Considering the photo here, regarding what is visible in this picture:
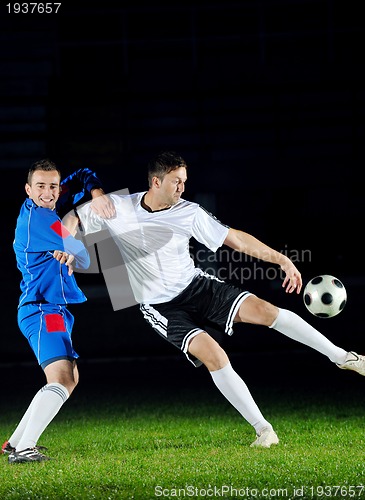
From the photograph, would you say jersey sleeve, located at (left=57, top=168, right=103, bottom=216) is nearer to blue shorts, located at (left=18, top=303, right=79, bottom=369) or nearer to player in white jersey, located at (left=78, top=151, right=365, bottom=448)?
player in white jersey, located at (left=78, top=151, right=365, bottom=448)

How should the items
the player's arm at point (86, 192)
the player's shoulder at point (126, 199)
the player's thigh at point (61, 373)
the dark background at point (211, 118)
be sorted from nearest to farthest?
the player's thigh at point (61, 373), the player's arm at point (86, 192), the player's shoulder at point (126, 199), the dark background at point (211, 118)

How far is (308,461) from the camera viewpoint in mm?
4836

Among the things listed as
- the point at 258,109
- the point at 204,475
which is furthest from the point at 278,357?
the point at 204,475

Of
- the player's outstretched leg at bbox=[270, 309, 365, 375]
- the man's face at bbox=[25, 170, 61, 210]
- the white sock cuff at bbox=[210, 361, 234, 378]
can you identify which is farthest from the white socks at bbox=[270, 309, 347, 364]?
the man's face at bbox=[25, 170, 61, 210]

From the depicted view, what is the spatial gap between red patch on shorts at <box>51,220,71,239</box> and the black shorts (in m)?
0.73

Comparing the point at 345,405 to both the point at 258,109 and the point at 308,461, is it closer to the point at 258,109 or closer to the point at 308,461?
the point at 308,461

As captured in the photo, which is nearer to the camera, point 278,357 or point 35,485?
point 35,485

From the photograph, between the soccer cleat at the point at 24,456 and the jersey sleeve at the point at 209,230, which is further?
the jersey sleeve at the point at 209,230

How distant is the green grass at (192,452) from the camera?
14.1 feet

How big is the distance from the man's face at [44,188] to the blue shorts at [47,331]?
641 mm

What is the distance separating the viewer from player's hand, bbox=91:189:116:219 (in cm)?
539

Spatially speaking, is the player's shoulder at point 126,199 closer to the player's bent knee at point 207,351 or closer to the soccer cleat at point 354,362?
the player's bent knee at point 207,351

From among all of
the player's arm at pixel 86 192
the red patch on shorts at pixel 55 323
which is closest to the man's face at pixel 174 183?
the player's arm at pixel 86 192

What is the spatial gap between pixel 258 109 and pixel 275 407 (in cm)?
810
